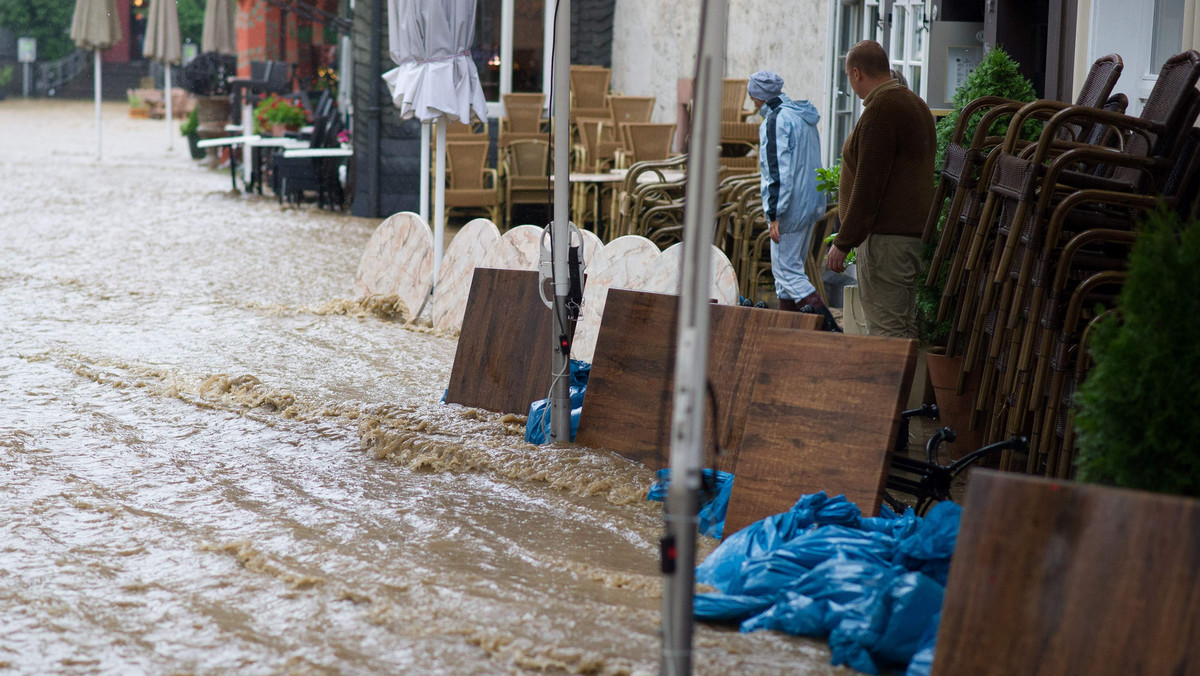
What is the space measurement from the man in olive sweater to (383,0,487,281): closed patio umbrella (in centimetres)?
364

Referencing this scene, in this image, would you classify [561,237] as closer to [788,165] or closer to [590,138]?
[788,165]

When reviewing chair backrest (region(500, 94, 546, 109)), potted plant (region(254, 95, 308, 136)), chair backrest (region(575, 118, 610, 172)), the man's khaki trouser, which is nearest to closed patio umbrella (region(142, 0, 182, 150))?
potted plant (region(254, 95, 308, 136))

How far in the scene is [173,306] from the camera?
8539 millimetres

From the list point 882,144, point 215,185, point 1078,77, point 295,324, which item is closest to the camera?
point 882,144

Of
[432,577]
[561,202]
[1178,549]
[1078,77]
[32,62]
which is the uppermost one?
[32,62]

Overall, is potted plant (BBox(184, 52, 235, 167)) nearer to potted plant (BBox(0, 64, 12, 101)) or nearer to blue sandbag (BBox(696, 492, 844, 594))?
blue sandbag (BBox(696, 492, 844, 594))

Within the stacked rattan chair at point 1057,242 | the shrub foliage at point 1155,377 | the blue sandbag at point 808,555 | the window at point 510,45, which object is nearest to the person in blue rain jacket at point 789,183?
the stacked rattan chair at point 1057,242

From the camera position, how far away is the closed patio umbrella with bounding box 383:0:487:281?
804cm

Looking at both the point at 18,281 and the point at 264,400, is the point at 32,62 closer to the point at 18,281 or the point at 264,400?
the point at 18,281

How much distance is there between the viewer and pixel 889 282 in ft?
16.8

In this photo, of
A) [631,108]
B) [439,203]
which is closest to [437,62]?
[439,203]

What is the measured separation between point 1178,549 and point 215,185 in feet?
55.1

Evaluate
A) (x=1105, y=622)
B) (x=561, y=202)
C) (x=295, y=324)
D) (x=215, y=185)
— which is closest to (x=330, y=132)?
(x=215, y=185)

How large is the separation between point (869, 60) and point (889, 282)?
Result: 95cm
